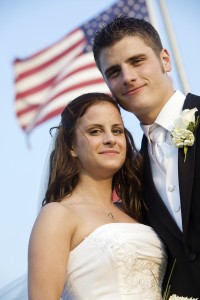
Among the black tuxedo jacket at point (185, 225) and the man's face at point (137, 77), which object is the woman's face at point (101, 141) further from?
the black tuxedo jacket at point (185, 225)

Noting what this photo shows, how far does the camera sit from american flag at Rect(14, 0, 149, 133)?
13.6 metres

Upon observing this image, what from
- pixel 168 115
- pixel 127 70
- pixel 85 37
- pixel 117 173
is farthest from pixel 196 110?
pixel 85 37

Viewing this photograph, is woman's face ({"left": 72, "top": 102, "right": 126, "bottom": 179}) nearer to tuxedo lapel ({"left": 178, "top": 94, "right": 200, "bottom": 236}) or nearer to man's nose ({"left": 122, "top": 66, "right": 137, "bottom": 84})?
man's nose ({"left": 122, "top": 66, "right": 137, "bottom": 84})

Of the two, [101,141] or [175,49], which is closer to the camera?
[101,141]

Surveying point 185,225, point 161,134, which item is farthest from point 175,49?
point 185,225

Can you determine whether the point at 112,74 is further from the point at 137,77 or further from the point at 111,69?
the point at 137,77

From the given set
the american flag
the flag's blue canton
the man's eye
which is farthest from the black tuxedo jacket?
the flag's blue canton

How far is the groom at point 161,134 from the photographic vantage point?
4.59 metres

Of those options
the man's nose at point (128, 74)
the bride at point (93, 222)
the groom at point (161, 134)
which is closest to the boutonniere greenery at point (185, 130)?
the groom at point (161, 134)

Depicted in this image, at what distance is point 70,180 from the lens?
18.3ft

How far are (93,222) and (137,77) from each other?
4.19ft

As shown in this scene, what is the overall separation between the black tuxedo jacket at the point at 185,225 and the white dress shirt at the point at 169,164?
71 mm

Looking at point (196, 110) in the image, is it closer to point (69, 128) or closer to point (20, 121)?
point (69, 128)

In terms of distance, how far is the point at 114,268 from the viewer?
16.0 ft
